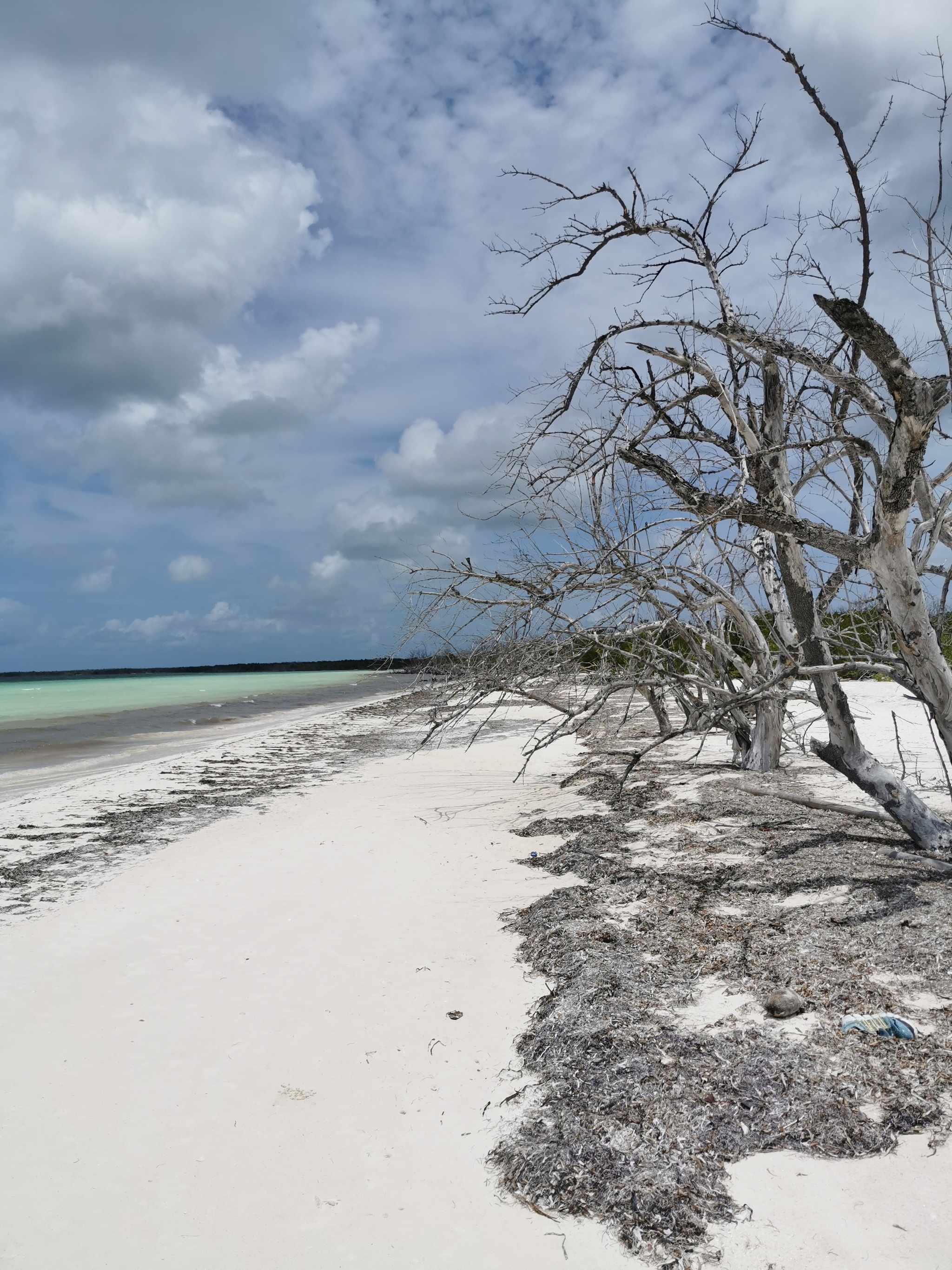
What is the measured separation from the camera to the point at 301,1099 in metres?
3.27

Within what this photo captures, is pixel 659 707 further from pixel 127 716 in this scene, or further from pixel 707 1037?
pixel 127 716

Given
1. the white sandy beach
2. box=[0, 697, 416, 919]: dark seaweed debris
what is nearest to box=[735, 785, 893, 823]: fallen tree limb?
the white sandy beach

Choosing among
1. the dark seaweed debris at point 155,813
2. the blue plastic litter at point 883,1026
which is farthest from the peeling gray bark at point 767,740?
the dark seaweed debris at point 155,813

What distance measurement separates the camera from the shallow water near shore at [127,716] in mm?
17953

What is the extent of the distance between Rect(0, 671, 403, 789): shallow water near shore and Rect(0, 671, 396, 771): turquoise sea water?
0.19 feet

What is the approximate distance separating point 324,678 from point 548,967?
7163 centimetres

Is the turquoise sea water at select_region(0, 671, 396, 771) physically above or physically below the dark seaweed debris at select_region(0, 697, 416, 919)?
above

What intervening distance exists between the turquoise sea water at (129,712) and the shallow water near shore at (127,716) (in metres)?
0.06

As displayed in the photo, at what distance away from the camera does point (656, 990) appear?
382 cm

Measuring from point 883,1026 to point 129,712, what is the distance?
105 ft

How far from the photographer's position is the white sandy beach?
7.93 feet

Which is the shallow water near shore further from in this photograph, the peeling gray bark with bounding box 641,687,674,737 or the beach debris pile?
the beach debris pile

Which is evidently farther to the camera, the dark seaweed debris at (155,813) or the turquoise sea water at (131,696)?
the turquoise sea water at (131,696)

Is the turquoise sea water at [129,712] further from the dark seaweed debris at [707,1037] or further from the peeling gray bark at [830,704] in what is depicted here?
the peeling gray bark at [830,704]
